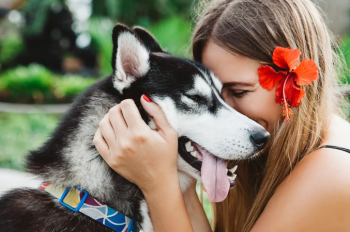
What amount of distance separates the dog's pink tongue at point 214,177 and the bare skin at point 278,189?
0.17m

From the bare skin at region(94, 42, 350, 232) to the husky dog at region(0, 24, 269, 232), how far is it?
4.3 inches

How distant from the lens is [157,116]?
191 cm

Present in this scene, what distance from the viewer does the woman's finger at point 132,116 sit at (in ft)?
5.94

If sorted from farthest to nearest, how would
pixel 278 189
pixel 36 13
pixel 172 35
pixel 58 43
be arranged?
pixel 58 43 < pixel 36 13 < pixel 172 35 < pixel 278 189

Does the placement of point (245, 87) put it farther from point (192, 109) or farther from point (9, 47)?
point (9, 47)

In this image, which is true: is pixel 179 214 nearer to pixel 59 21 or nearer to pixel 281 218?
pixel 281 218

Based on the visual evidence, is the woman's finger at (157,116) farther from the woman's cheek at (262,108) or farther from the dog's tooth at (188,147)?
the woman's cheek at (262,108)

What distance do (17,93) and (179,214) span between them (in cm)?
851


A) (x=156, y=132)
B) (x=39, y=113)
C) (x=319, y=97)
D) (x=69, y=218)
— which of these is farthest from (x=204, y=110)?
(x=39, y=113)

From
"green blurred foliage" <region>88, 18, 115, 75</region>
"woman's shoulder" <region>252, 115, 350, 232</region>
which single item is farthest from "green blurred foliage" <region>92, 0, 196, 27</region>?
"woman's shoulder" <region>252, 115, 350, 232</region>

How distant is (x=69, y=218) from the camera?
5.86ft

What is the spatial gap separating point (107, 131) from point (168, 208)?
53cm

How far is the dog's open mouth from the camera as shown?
1.89 m

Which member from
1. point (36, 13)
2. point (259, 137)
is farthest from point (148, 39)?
point (36, 13)
